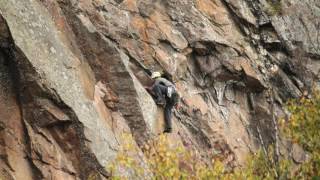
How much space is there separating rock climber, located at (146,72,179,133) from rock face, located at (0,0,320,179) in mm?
429

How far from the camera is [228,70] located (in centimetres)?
3528

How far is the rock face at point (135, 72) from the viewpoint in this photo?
23.5 m

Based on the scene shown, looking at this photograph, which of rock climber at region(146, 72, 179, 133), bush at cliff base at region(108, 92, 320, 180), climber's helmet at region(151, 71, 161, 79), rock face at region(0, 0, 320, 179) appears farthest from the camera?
climber's helmet at region(151, 71, 161, 79)

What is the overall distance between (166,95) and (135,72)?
2.09m

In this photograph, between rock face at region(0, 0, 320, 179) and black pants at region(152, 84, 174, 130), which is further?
black pants at region(152, 84, 174, 130)

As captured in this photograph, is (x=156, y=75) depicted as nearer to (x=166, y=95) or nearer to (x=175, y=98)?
(x=166, y=95)

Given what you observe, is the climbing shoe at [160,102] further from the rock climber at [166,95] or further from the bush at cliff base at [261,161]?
the bush at cliff base at [261,161]

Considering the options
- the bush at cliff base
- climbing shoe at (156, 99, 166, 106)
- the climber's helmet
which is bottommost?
the bush at cliff base

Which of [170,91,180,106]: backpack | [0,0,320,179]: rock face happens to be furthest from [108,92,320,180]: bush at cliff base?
[170,91,180,106]: backpack

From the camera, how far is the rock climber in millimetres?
28944

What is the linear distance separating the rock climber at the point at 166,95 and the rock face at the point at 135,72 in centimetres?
43

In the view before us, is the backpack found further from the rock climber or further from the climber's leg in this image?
the climber's leg

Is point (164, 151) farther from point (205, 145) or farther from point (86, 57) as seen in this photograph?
point (205, 145)

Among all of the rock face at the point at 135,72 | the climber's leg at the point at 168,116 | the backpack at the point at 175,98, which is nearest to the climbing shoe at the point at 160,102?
the climber's leg at the point at 168,116
